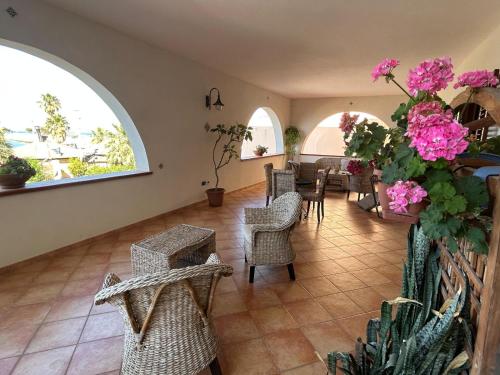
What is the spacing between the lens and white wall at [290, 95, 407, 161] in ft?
25.9

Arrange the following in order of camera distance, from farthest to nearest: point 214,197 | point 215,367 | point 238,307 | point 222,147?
point 222,147 < point 214,197 < point 238,307 < point 215,367

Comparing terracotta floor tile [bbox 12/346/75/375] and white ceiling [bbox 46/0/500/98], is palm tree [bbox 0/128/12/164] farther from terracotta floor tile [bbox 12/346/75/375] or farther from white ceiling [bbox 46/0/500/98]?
terracotta floor tile [bbox 12/346/75/375]

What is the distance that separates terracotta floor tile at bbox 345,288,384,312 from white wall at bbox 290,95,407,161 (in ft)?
21.2

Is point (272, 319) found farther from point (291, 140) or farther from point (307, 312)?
point (291, 140)

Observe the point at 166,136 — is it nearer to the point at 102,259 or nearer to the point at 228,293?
the point at 102,259

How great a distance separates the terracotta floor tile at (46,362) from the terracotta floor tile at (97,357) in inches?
1.8

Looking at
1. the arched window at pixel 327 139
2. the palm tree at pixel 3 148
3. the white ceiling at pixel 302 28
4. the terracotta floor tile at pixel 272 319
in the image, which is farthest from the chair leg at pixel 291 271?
the arched window at pixel 327 139

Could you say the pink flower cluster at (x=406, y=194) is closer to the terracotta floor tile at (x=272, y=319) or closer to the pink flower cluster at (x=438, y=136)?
the pink flower cluster at (x=438, y=136)

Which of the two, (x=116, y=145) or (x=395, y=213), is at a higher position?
(x=116, y=145)

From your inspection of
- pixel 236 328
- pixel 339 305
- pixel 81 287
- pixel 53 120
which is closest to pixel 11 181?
pixel 81 287

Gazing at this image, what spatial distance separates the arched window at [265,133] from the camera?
850cm

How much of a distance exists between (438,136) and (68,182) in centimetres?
356

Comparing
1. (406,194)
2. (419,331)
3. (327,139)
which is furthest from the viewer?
Answer: (327,139)

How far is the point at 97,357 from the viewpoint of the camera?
5.40ft
